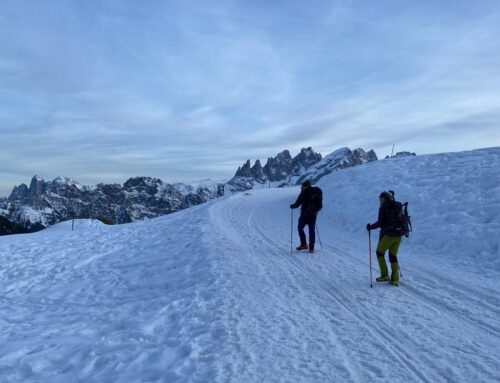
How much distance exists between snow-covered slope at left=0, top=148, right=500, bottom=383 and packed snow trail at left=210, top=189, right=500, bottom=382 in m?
0.03

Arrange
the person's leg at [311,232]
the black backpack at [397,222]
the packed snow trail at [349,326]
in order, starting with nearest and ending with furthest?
the packed snow trail at [349,326]
the black backpack at [397,222]
the person's leg at [311,232]

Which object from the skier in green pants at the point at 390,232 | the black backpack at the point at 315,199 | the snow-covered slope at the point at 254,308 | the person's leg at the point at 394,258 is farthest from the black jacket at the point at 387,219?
the black backpack at the point at 315,199

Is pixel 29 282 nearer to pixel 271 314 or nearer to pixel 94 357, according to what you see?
pixel 94 357

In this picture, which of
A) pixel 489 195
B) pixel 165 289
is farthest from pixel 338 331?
pixel 489 195

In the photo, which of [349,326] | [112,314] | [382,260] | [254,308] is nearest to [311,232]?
[382,260]

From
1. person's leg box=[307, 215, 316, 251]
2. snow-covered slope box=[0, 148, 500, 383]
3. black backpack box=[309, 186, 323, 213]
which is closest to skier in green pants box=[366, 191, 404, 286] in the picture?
snow-covered slope box=[0, 148, 500, 383]

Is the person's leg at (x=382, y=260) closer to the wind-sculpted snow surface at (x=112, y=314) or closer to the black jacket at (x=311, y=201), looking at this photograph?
the wind-sculpted snow surface at (x=112, y=314)

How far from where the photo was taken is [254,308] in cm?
792

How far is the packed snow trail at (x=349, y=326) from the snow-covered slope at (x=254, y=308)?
1.1 inches

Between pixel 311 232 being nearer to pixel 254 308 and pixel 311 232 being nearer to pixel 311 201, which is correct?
pixel 311 201

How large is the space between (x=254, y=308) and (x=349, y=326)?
1.89 meters

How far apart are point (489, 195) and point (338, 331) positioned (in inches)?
588

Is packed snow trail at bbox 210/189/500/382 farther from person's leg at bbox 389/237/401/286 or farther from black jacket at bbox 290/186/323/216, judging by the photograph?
black jacket at bbox 290/186/323/216

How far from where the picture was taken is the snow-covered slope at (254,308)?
226 inches
